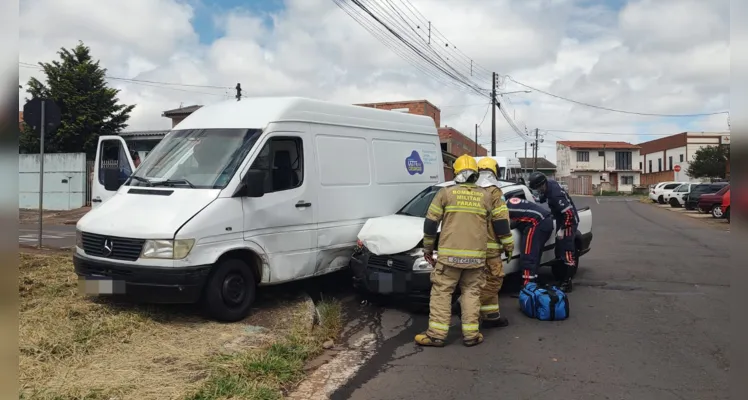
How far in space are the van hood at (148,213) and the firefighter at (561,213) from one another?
4.48m

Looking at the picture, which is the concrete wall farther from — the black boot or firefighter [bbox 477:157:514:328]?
firefighter [bbox 477:157:514:328]

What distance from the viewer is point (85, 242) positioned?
5.89 m

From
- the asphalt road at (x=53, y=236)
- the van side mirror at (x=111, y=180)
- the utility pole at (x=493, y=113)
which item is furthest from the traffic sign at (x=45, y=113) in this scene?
the utility pole at (x=493, y=113)

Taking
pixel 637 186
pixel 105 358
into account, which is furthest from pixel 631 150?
pixel 105 358

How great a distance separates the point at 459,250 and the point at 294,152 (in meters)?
2.60

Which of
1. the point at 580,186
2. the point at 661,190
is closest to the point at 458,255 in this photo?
the point at 661,190

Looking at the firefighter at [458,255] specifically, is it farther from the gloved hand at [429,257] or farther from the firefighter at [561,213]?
the firefighter at [561,213]

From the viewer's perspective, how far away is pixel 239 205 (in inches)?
237

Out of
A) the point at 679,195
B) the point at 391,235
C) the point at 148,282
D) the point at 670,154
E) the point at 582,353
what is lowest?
the point at 582,353

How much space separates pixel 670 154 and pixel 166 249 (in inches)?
2980

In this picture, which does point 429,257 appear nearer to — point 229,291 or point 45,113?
point 229,291

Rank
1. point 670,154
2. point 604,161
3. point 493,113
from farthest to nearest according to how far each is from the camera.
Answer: point 604,161, point 670,154, point 493,113

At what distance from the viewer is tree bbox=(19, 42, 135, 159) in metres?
27.0

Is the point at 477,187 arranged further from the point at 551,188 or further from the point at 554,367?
the point at 551,188
